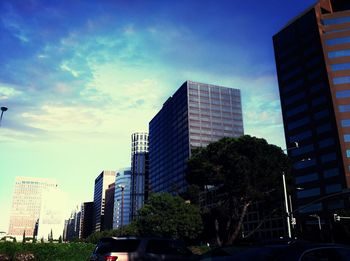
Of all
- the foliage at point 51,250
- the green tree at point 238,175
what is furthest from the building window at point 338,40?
the foliage at point 51,250

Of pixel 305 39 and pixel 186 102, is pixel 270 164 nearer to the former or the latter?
pixel 305 39

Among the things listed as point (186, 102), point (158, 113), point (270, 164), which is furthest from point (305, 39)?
point (158, 113)

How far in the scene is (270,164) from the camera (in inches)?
1837

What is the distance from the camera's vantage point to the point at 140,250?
1245 centimetres

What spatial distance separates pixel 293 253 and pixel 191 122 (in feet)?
504

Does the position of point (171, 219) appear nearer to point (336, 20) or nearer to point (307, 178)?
point (307, 178)

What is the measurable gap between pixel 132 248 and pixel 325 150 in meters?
90.6

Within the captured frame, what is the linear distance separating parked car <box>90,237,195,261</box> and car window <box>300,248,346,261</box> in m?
6.71

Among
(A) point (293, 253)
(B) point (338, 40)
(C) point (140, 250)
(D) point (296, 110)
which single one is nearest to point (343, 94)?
(D) point (296, 110)

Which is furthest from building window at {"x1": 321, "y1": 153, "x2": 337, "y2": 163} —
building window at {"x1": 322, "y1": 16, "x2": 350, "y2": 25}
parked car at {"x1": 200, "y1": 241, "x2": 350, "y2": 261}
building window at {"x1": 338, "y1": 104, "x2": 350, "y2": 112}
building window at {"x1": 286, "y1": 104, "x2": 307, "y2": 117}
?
parked car at {"x1": 200, "y1": 241, "x2": 350, "y2": 261}

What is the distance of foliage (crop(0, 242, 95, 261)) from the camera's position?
27.4 m

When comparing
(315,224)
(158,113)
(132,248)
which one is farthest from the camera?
(158,113)

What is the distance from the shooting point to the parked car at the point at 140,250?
39.7 ft

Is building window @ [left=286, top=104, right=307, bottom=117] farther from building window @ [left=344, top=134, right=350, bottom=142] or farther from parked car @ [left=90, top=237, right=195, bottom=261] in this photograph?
parked car @ [left=90, top=237, right=195, bottom=261]
